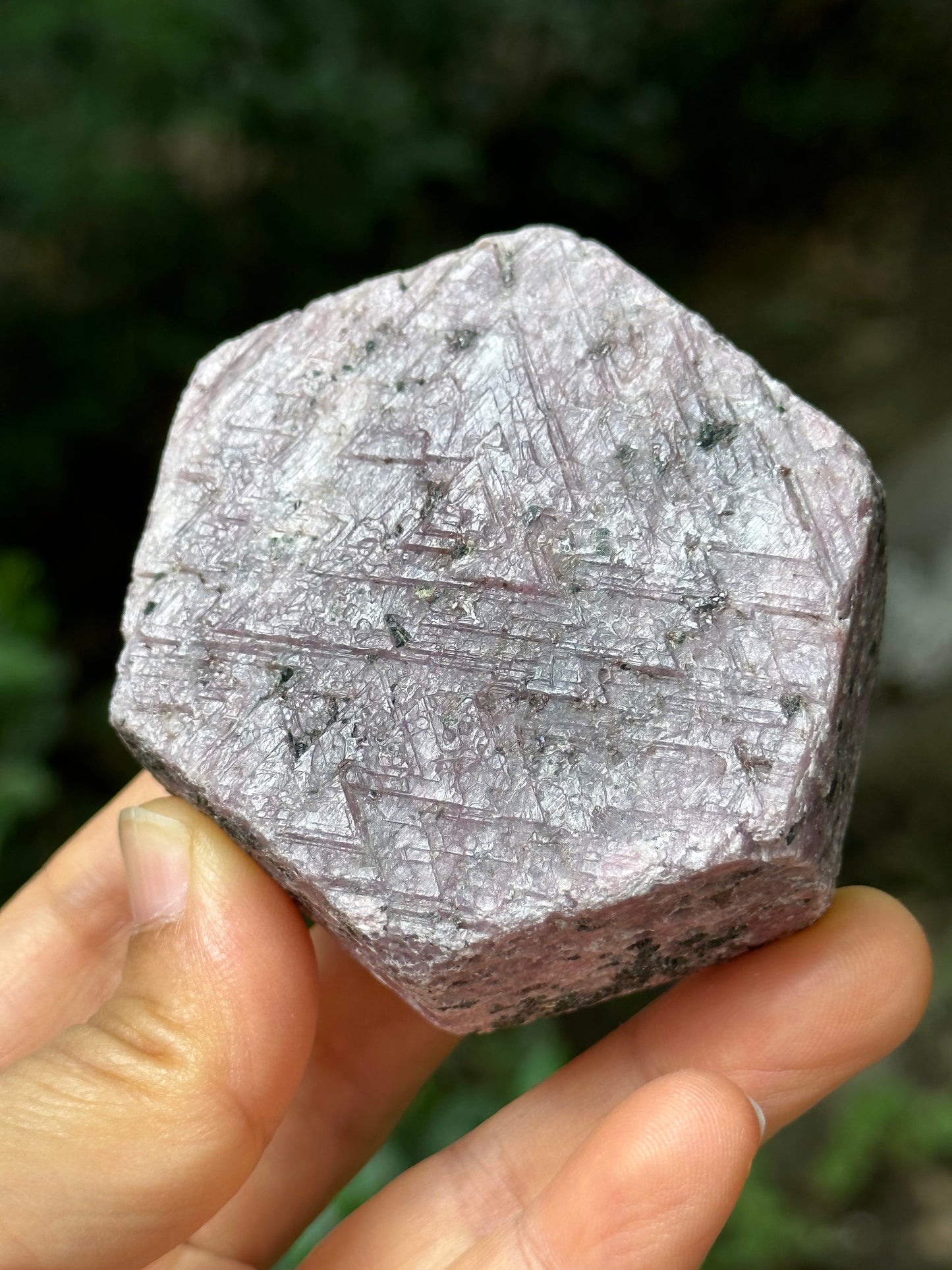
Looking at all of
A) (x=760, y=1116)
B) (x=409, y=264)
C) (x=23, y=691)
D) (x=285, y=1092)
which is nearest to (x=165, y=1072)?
(x=285, y=1092)

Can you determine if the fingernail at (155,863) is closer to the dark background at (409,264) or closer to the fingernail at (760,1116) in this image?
the fingernail at (760,1116)

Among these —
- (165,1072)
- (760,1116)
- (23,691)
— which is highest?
(23,691)

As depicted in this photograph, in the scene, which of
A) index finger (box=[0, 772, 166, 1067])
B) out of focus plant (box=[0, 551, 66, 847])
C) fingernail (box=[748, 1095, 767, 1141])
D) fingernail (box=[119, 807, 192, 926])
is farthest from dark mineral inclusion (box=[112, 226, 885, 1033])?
out of focus plant (box=[0, 551, 66, 847])

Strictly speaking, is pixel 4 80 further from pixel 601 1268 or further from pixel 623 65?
pixel 601 1268

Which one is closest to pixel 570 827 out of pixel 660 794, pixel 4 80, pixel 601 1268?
pixel 660 794

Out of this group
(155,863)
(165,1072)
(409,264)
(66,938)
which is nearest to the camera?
(165,1072)

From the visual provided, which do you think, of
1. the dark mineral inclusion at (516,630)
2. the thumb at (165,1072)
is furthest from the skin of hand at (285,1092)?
the dark mineral inclusion at (516,630)

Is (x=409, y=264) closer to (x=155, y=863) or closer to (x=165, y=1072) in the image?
(x=155, y=863)
